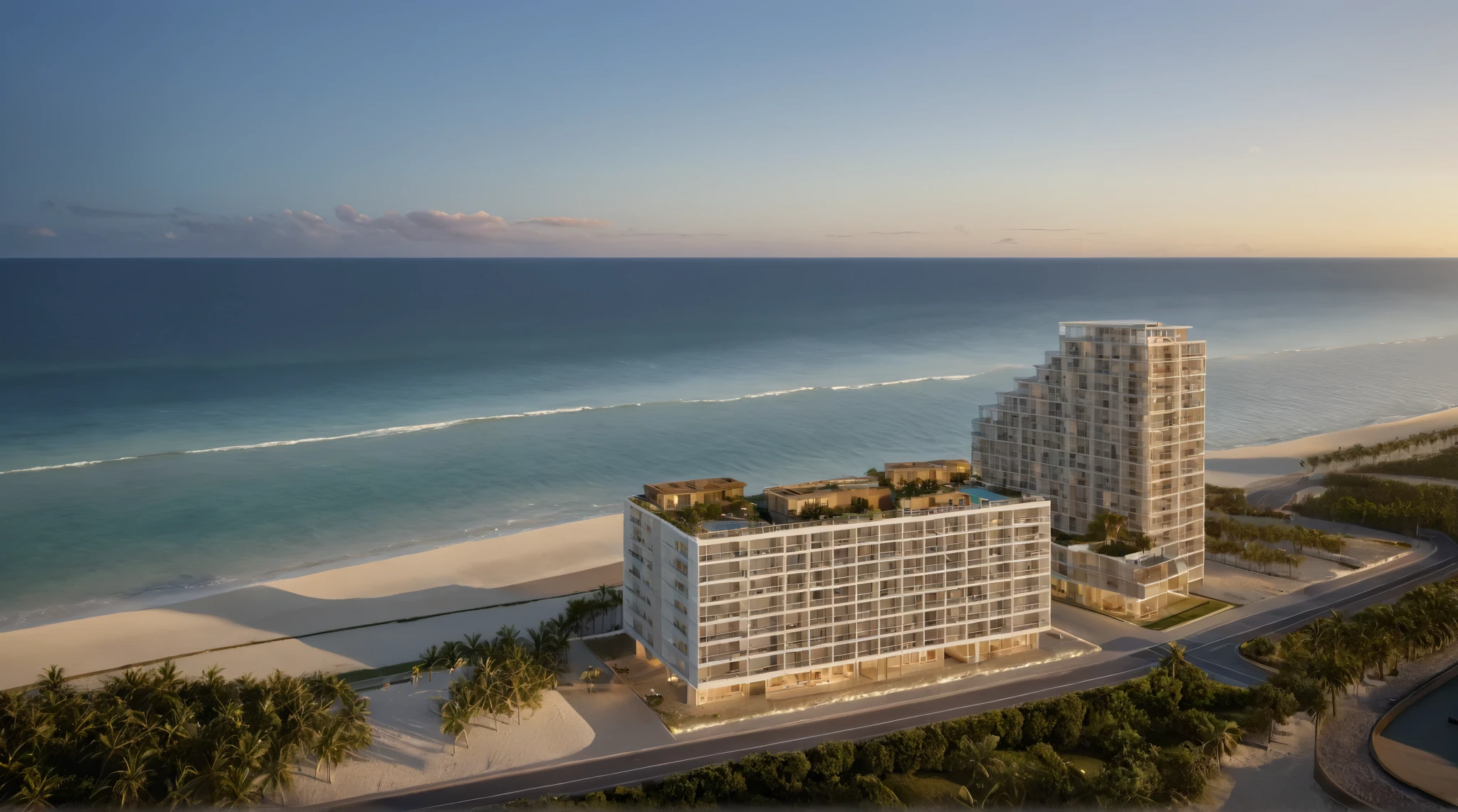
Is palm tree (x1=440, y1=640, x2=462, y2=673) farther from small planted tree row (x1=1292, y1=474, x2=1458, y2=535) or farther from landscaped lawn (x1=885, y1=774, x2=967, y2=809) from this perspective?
small planted tree row (x1=1292, y1=474, x2=1458, y2=535)

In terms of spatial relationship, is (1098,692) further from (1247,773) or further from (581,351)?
(581,351)

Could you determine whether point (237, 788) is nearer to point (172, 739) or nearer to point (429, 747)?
point (172, 739)

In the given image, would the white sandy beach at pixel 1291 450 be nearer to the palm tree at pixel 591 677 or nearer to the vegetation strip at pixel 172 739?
the palm tree at pixel 591 677

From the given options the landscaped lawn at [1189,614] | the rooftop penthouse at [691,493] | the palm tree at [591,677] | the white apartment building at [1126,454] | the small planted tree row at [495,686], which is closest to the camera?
the small planted tree row at [495,686]

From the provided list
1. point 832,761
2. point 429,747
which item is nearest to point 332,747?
point 429,747

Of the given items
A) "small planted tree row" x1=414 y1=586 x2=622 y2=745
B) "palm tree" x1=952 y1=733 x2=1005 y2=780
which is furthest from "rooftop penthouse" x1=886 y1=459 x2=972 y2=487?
"small planted tree row" x1=414 y1=586 x2=622 y2=745

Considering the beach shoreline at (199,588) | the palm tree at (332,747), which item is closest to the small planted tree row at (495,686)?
the palm tree at (332,747)
